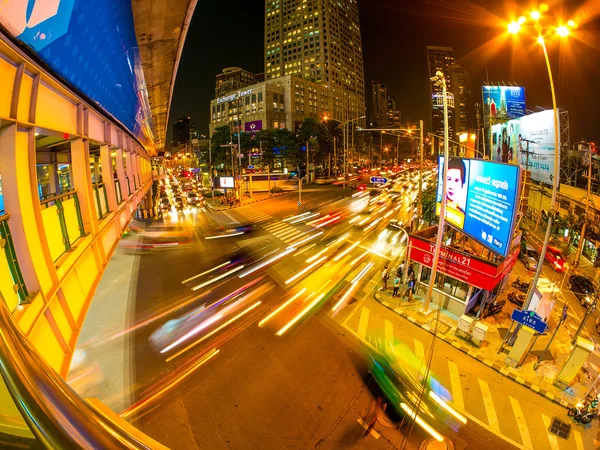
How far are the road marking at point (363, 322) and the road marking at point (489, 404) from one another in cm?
418

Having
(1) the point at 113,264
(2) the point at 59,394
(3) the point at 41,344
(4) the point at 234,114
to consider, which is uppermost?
(4) the point at 234,114

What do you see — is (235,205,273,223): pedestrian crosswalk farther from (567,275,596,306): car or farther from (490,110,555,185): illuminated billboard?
(567,275,596,306): car

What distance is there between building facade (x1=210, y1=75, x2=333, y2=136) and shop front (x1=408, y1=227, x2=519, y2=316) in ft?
309

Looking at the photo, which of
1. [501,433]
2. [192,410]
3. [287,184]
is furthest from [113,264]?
[287,184]

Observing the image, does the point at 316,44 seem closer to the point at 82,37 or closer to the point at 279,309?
the point at 279,309

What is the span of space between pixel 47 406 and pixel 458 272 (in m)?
14.7

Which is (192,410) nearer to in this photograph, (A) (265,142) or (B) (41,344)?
(B) (41,344)

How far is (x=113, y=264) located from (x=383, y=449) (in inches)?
780

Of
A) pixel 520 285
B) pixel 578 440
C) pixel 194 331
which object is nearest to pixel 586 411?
pixel 578 440

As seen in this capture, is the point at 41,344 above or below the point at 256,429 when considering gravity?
above

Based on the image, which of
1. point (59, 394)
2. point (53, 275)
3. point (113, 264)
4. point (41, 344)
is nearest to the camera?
point (59, 394)

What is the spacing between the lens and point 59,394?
3.76 ft

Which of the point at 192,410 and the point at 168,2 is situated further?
the point at 192,410

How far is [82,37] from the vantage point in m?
5.02
